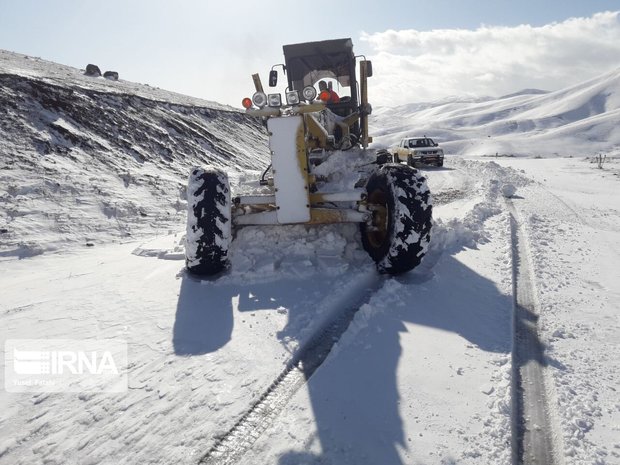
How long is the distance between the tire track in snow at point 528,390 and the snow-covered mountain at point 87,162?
213 inches

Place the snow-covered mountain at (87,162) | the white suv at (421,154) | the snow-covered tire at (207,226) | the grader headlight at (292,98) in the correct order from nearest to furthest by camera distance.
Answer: the grader headlight at (292,98), the snow-covered tire at (207,226), the snow-covered mountain at (87,162), the white suv at (421,154)

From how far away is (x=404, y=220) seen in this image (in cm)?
445

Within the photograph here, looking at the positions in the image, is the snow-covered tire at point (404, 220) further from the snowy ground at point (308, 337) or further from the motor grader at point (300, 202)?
the snowy ground at point (308, 337)

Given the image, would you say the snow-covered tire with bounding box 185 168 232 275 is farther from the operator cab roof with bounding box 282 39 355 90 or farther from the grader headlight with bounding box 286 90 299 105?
the operator cab roof with bounding box 282 39 355 90

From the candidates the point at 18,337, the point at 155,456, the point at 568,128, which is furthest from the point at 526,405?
the point at 568,128

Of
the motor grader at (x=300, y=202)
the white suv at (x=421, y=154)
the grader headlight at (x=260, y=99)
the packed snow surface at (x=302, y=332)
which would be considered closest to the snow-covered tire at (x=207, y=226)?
the motor grader at (x=300, y=202)

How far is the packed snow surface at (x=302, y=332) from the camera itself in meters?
2.32

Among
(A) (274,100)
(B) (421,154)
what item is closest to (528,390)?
(A) (274,100)

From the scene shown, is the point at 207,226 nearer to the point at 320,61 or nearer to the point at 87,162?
the point at 320,61

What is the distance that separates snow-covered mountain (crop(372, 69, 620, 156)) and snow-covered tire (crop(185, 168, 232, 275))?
47.5 m

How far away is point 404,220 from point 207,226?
2005 mm

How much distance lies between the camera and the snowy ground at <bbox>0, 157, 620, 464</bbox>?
2299mm

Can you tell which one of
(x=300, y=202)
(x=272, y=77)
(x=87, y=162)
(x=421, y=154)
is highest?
(x=272, y=77)

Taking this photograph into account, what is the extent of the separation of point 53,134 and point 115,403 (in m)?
8.96
